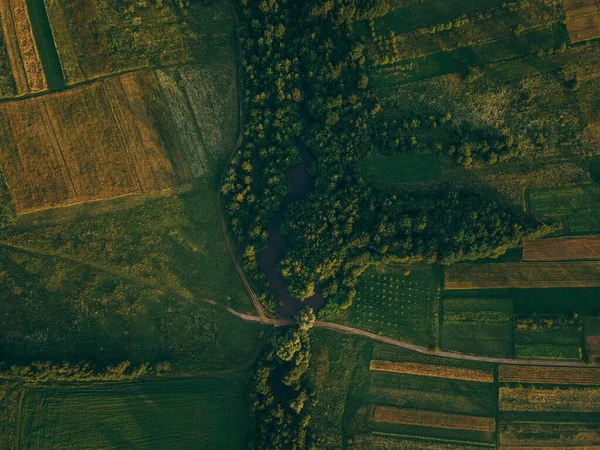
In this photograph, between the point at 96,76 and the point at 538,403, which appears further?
the point at 96,76

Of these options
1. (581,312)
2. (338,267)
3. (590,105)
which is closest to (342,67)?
(338,267)

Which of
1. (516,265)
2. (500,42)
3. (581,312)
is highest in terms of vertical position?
(500,42)

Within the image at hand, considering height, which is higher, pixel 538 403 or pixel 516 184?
pixel 516 184

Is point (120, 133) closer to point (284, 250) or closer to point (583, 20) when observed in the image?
point (284, 250)

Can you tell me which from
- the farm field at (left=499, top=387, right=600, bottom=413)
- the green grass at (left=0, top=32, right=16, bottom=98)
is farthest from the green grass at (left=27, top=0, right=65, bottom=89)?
the farm field at (left=499, top=387, right=600, bottom=413)

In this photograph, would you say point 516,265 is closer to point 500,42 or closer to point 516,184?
point 516,184

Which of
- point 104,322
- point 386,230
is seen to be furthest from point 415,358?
point 104,322

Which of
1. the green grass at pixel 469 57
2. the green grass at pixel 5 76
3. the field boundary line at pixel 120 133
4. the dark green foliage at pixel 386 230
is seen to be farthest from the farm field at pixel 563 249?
the green grass at pixel 5 76

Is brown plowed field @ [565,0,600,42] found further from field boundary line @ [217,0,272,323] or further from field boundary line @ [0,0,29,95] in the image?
field boundary line @ [0,0,29,95]

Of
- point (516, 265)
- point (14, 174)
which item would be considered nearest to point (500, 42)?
point (516, 265)
